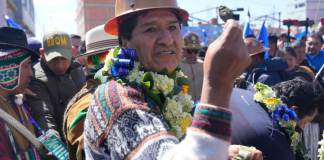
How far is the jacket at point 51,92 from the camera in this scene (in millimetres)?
3590

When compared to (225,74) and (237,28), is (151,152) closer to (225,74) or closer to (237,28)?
(225,74)

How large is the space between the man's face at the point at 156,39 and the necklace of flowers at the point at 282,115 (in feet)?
3.27

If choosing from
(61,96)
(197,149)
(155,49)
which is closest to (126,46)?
(155,49)

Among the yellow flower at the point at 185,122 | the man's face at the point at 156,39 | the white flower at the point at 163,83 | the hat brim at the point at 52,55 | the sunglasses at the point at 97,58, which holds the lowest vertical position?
the yellow flower at the point at 185,122

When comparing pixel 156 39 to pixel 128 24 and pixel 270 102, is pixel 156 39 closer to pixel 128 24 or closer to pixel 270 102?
pixel 128 24

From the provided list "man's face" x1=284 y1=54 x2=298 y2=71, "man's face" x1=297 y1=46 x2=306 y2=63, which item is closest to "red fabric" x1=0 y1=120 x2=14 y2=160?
"man's face" x1=284 y1=54 x2=298 y2=71

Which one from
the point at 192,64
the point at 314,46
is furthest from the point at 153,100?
the point at 314,46

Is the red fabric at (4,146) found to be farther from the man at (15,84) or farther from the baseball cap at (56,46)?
the baseball cap at (56,46)

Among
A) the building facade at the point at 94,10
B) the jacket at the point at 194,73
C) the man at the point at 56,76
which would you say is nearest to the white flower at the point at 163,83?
the man at the point at 56,76

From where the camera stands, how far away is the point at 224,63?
1.23 meters

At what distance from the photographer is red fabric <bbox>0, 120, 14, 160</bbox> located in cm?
248

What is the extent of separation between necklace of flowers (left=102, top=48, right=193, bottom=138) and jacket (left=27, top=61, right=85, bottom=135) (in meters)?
1.68

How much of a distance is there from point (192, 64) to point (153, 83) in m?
4.15

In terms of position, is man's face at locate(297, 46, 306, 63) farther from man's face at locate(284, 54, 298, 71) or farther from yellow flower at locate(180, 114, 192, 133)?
yellow flower at locate(180, 114, 192, 133)
